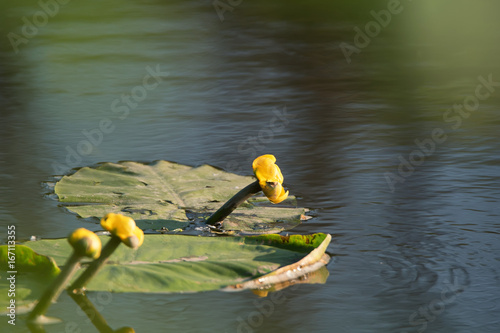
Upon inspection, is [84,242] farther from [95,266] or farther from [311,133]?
[311,133]

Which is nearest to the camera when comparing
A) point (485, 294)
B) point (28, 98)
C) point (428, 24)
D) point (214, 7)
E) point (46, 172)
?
point (485, 294)

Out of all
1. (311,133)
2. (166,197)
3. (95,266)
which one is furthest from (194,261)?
(311,133)

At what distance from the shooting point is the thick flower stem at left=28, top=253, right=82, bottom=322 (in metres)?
1.29

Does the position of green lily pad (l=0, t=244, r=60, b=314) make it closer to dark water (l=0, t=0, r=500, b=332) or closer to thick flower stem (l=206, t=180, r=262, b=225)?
dark water (l=0, t=0, r=500, b=332)

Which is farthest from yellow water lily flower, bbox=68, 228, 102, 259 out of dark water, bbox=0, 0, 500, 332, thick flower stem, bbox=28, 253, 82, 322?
Answer: dark water, bbox=0, 0, 500, 332

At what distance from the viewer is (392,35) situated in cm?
565

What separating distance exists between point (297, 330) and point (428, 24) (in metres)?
5.32

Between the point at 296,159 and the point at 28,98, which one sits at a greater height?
the point at 296,159

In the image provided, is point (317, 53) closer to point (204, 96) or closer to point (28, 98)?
point (204, 96)

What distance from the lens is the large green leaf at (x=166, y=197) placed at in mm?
1992

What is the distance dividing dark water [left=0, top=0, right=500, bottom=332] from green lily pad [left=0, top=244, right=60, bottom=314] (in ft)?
0.18

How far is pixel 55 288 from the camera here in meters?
1.31

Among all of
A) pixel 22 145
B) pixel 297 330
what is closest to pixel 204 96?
pixel 22 145

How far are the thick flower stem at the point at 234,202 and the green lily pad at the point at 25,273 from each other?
560 millimetres
